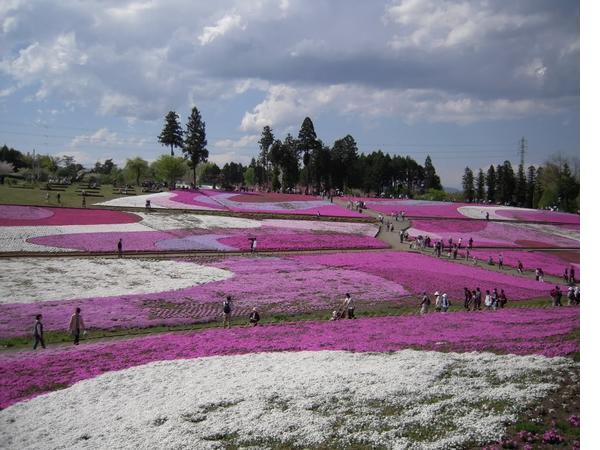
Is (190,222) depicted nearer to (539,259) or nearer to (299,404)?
(539,259)

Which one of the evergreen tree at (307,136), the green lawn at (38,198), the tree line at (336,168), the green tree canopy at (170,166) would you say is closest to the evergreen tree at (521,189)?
the tree line at (336,168)

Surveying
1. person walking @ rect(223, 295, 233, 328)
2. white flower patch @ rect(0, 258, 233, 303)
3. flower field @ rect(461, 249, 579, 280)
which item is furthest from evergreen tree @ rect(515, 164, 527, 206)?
person walking @ rect(223, 295, 233, 328)

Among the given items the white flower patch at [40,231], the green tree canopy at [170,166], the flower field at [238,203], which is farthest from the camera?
the green tree canopy at [170,166]

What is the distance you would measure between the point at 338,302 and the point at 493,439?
2119cm

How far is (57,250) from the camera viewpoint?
Answer: 43.9m

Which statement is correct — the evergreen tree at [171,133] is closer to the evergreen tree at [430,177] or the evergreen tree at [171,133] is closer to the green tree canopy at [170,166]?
the green tree canopy at [170,166]

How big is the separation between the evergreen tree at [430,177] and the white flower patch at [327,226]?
4632 inches

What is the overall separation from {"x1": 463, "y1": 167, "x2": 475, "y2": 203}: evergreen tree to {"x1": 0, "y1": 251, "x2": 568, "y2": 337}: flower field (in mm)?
127210

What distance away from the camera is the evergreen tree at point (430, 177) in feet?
586

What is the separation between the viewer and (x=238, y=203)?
266 feet

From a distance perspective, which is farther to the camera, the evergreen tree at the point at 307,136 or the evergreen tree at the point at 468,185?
the evergreen tree at the point at 468,185

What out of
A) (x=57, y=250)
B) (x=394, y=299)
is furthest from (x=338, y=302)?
(x=57, y=250)

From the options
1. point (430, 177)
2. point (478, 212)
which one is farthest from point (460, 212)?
point (430, 177)

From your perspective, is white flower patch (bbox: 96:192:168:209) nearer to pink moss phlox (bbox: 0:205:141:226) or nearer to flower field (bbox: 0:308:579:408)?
pink moss phlox (bbox: 0:205:141:226)
